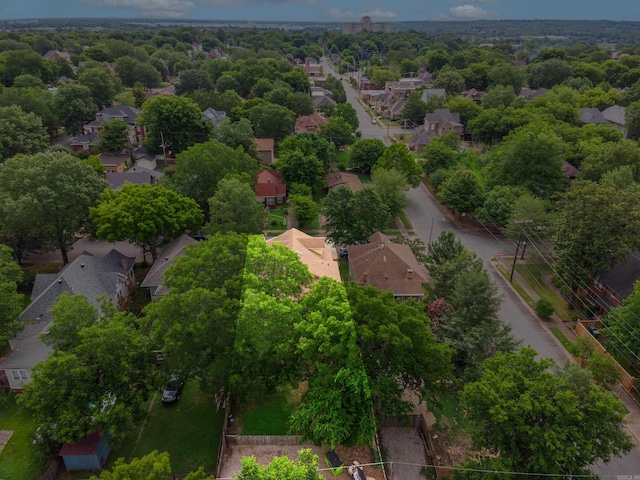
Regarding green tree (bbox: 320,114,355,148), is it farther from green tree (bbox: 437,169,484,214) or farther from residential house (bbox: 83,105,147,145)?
residential house (bbox: 83,105,147,145)

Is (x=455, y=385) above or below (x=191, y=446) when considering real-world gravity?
above

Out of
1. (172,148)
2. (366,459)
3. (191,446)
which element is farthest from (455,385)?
(172,148)

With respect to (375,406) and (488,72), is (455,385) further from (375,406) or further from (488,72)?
(488,72)

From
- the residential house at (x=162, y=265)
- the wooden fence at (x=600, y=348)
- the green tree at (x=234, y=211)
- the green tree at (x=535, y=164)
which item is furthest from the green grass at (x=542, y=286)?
the residential house at (x=162, y=265)

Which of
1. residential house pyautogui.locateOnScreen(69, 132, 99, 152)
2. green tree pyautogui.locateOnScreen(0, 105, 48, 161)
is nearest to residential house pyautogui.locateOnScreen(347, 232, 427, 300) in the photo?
green tree pyautogui.locateOnScreen(0, 105, 48, 161)

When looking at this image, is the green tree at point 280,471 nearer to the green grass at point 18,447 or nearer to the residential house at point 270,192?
the green grass at point 18,447

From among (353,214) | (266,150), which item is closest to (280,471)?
(353,214)
